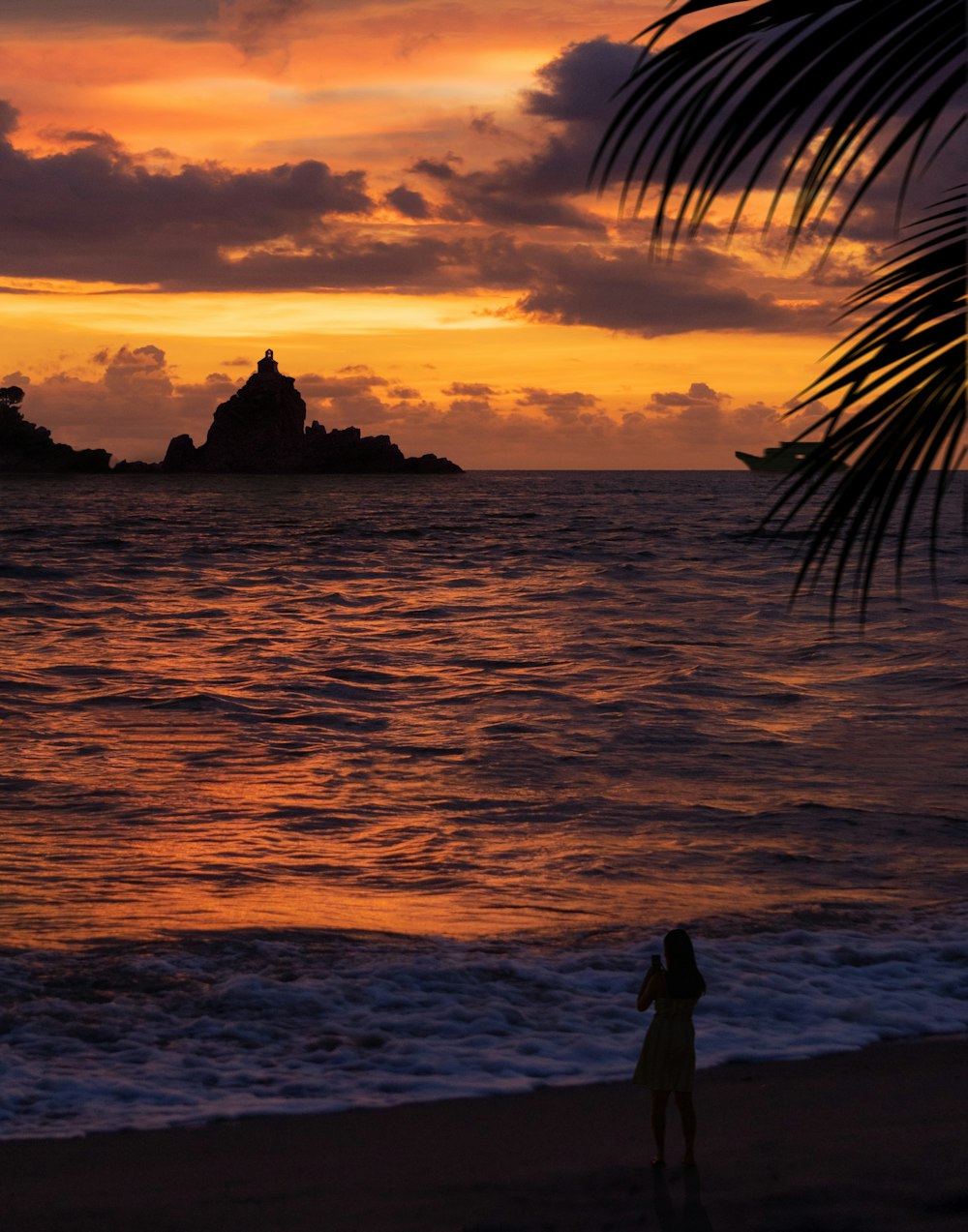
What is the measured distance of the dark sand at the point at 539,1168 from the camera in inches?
177

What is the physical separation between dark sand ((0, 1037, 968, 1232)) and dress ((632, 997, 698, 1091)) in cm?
33

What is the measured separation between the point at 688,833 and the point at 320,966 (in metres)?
4.48

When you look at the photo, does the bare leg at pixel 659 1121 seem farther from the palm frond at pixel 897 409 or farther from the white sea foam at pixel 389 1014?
the palm frond at pixel 897 409

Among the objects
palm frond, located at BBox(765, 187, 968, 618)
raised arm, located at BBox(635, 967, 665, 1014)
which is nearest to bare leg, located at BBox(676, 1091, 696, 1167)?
raised arm, located at BBox(635, 967, 665, 1014)

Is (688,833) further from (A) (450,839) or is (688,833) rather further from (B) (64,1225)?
(B) (64,1225)

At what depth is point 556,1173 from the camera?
488cm

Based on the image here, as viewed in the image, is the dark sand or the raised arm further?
the raised arm

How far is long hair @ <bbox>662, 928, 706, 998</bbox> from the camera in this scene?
486 cm

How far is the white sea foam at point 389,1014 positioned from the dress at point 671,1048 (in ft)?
3.75

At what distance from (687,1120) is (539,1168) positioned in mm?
594

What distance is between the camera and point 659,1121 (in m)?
4.87

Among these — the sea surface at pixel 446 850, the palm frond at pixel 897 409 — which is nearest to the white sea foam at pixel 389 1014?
the sea surface at pixel 446 850

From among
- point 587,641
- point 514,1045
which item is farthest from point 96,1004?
point 587,641

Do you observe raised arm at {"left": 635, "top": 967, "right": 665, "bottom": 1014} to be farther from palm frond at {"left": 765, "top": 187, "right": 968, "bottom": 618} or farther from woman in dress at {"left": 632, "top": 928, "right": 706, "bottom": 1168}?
→ palm frond at {"left": 765, "top": 187, "right": 968, "bottom": 618}
